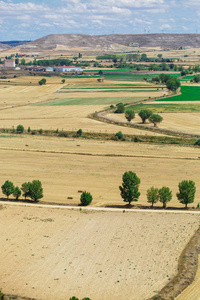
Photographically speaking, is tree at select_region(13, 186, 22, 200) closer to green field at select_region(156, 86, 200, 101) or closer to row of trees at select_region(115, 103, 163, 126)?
row of trees at select_region(115, 103, 163, 126)

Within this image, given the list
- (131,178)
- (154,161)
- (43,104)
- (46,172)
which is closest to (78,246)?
(131,178)

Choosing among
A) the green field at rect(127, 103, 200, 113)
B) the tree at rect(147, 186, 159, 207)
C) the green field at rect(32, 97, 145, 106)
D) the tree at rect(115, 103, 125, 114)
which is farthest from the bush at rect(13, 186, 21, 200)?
the green field at rect(32, 97, 145, 106)

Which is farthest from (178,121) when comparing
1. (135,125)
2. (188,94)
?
(188,94)

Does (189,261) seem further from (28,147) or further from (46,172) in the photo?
(28,147)

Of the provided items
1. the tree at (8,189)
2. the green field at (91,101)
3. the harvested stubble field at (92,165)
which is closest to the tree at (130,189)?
the harvested stubble field at (92,165)

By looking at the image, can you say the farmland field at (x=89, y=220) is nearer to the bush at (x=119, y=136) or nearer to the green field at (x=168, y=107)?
the bush at (x=119, y=136)

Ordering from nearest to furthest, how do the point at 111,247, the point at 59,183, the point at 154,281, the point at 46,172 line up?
1. the point at 154,281
2. the point at 111,247
3. the point at 59,183
4. the point at 46,172
